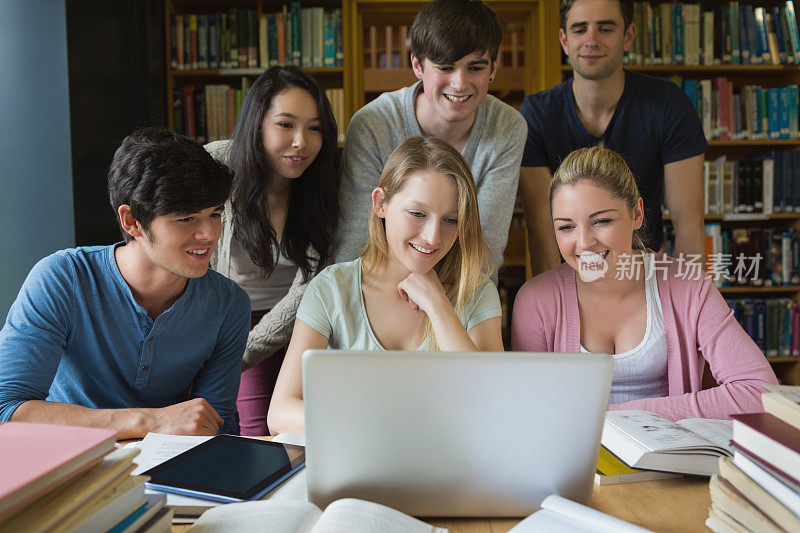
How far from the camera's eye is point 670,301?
1646 millimetres

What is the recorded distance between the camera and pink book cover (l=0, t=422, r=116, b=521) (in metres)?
0.56

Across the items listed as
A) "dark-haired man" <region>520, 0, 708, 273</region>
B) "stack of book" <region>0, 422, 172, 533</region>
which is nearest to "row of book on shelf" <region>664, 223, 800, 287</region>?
"dark-haired man" <region>520, 0, 708, 273</region>

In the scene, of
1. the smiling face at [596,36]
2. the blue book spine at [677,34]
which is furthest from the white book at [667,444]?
the blue book spine at [677,34]

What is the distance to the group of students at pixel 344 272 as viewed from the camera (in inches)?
55.6

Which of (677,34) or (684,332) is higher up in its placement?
(677,34)

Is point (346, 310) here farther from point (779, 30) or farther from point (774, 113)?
point (779, 30)

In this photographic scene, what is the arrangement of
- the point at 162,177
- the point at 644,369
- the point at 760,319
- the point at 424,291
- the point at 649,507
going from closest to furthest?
the point at 649,507 < the point at 162,177 < the point at 424,291 < the point at 644,369 < the point at 760,319

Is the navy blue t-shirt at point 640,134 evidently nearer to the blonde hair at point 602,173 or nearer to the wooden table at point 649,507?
the blonde hair at point 602,173

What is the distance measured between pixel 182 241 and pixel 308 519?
85 cm

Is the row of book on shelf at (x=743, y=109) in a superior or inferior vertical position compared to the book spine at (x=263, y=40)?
inferior

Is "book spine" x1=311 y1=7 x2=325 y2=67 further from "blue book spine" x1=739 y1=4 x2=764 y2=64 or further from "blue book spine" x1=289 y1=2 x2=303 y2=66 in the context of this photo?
"blue book spine" x1=739 y1=4 x2=764 y2=64

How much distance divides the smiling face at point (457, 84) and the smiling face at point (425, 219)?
37cm

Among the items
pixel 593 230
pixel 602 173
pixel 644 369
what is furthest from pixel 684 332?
pixel 602 173

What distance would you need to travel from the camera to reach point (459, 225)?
62.2 inches
